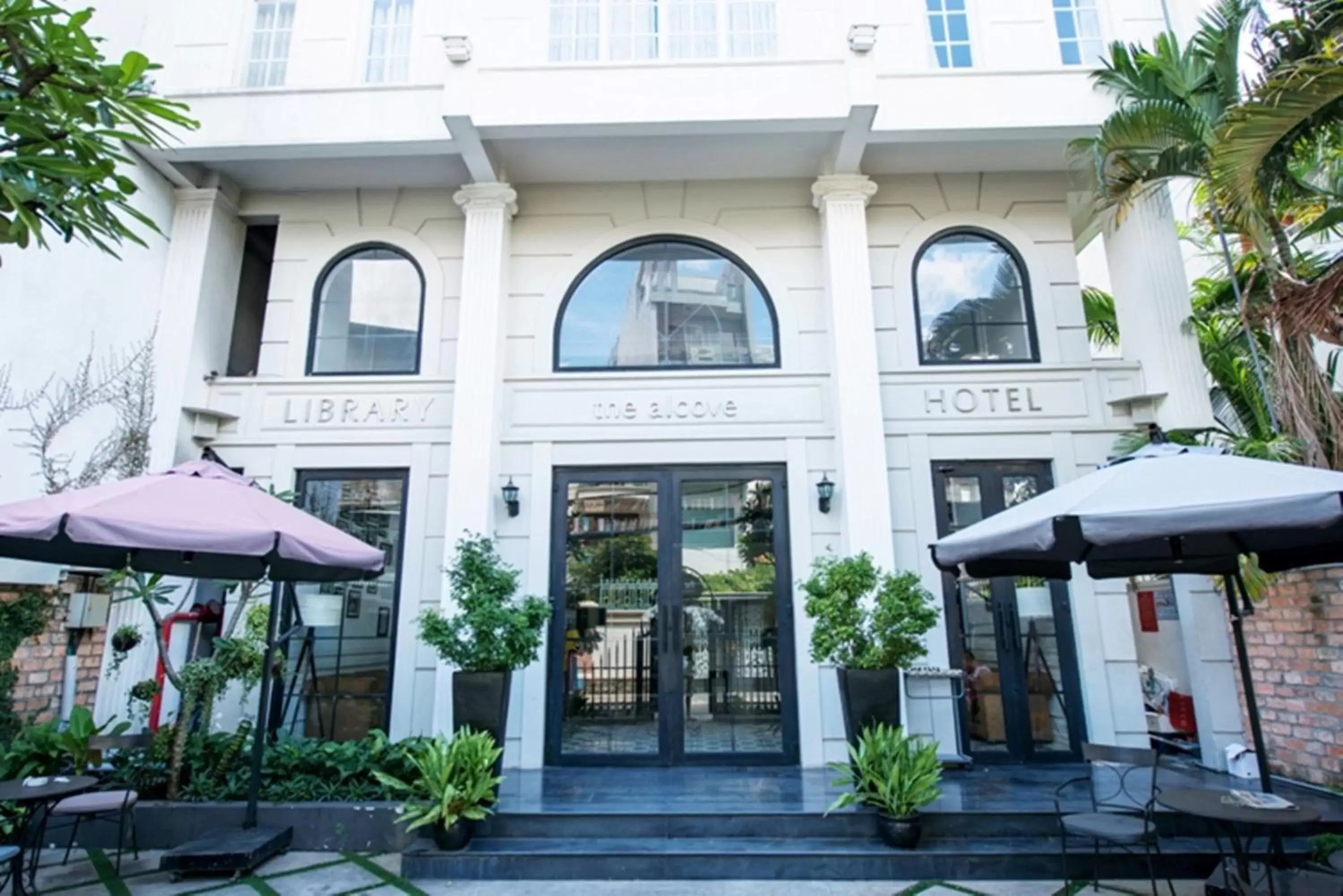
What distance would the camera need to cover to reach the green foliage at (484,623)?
5.45 meters

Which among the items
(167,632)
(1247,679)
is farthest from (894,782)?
(167,632)

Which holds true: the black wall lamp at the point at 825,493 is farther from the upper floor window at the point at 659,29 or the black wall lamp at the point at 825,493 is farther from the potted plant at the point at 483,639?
the upper floor window at the point at 659,29

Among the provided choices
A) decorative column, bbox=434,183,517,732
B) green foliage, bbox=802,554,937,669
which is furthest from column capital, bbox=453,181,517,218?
green foliage, bbox=802,554,937,669

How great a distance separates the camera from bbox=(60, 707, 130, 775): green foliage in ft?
15.9

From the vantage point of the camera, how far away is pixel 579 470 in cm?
689

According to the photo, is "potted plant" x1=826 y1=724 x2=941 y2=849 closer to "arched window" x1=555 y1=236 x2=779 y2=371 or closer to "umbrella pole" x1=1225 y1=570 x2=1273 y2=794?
"umbrella pole" x1=1225 y1=570 x2=1273 y2=794

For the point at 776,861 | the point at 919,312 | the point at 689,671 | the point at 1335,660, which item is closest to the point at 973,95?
the point at 919,312

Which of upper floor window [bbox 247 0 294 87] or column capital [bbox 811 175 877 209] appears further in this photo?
upper floor window [bbox 247 0 294 87]

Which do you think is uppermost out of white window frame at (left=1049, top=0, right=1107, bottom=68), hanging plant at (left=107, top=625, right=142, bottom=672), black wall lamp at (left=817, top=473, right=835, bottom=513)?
white window frame at (left=1049, top=0, right=1107, bottom=68)

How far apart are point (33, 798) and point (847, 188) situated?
7188 mm

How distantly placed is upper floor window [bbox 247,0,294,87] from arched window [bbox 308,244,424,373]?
1.94 metres

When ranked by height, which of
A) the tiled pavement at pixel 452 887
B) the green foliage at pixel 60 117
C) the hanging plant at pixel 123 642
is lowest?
the tiled pavement at pixel 452 887

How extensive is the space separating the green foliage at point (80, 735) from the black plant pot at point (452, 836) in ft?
7.35

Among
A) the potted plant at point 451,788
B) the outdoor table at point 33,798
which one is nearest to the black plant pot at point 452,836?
the potted plant at point 451,788
